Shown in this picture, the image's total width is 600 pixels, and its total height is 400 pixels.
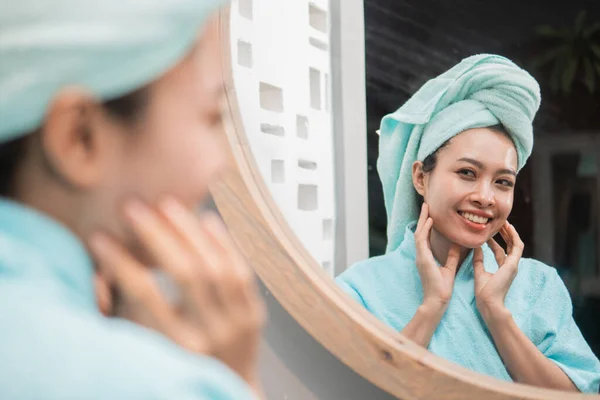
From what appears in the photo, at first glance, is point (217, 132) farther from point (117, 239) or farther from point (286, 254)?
point (286, 254)

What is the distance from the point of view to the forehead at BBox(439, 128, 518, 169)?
1.86 ft

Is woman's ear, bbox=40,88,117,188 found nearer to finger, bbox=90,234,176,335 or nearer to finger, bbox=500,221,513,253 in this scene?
finger, bbox=90,234,176,335

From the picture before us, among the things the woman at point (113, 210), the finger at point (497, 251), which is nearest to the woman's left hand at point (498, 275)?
the finger at point (497, 251)

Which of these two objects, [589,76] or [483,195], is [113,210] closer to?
[483,195]

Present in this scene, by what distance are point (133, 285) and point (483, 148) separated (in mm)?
369

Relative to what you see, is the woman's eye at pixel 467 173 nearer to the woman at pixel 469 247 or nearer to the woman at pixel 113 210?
the woman at pixel 469 247

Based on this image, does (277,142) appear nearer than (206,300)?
No

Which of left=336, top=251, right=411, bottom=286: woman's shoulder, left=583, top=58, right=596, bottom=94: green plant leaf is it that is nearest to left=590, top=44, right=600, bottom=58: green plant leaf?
left=583, top=58, right=596, bottom=94: green plant leaf

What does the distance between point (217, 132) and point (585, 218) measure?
15.6 inches

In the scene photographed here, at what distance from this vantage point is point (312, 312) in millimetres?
574

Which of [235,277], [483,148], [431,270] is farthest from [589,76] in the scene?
[235,277]

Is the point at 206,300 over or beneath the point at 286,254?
over

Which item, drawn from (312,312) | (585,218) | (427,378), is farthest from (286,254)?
(585,218)

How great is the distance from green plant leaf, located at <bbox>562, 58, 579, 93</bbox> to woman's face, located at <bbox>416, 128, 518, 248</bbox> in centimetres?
8
